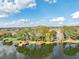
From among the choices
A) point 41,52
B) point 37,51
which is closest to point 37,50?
point 37,51

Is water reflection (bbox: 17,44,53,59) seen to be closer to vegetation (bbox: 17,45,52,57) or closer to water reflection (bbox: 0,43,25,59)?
vegetation (bbox: 17,45,52,57)

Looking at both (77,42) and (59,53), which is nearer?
(59,53)

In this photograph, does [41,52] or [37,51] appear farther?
[37,51]

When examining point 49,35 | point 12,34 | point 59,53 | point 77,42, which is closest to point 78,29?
point 77,42

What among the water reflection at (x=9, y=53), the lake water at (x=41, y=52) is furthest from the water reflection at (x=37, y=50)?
the water reflection at (x=9, y=53)

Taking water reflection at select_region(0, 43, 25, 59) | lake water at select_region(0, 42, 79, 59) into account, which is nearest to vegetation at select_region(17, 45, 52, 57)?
lake water at select_region(0, 42, 79, 59)

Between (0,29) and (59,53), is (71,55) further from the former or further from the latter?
(0,29)

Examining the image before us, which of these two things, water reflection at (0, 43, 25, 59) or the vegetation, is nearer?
water reflection at (0, 43, 25, 59)

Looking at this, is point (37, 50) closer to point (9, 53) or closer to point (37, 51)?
point (37, 51)

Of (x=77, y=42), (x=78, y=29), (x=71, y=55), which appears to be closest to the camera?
(x=71, y=55)
